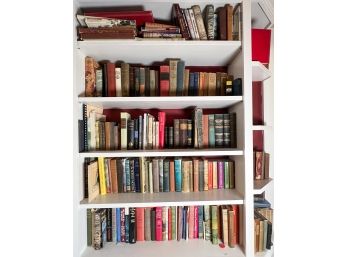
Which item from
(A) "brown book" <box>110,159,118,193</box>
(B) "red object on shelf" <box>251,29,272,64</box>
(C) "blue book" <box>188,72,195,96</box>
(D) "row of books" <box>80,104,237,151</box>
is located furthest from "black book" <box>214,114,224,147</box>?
(A) "brown book" <box>110,159,118,193</box>

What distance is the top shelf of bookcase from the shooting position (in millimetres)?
1203

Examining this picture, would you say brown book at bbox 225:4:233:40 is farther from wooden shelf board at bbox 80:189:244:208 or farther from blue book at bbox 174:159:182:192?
wooden shelf board at bbox 80:189:244:208

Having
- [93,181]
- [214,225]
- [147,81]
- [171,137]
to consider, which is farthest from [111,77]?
[214,225]

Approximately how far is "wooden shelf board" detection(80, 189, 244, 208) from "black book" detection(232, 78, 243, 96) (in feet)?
1.96

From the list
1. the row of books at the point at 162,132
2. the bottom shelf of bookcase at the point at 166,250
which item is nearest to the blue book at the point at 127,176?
the row of books at the point at 162,132

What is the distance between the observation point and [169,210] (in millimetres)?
1359

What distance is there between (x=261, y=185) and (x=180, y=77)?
84 centimetres

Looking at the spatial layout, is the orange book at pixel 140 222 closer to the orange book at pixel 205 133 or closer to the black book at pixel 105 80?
the orange book at pixel 205 133

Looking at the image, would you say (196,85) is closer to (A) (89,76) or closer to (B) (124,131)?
(B) (124,131)

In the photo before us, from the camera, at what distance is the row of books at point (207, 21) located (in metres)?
1.26

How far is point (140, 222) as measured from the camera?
4.45 ft
